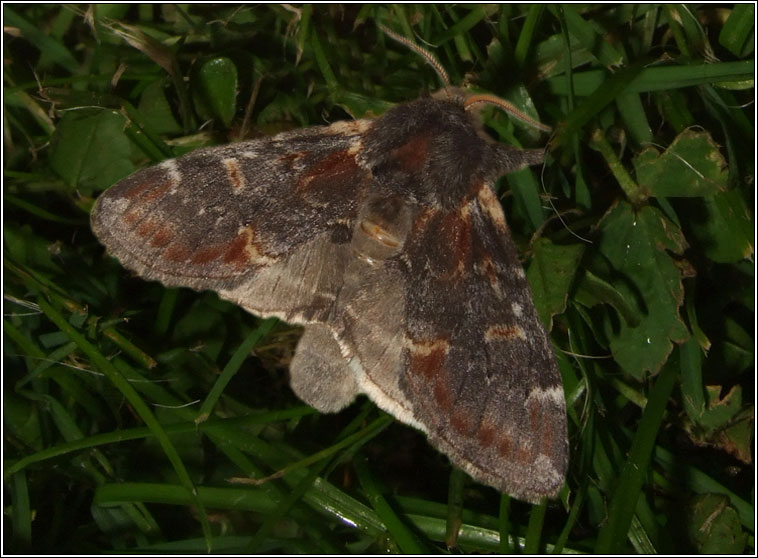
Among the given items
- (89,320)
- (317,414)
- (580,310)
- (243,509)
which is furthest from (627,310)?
(89,320)

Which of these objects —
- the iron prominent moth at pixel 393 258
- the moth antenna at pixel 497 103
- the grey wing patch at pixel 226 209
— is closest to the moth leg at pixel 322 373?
the iron prominent moth at pixel 393 258

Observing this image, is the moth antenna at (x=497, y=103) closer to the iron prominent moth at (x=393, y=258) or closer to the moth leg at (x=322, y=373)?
the iron prominent moth at (x=393, y=258)

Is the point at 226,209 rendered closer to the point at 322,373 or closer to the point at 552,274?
the point at 322,373

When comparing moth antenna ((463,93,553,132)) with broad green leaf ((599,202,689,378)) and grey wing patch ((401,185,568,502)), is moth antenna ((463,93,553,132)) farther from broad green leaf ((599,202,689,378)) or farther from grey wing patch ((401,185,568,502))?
broad green leaf ((599,202,689,378))

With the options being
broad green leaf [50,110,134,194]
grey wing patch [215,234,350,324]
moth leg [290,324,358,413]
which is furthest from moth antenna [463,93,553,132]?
broad green leaf [50,110,134,194]

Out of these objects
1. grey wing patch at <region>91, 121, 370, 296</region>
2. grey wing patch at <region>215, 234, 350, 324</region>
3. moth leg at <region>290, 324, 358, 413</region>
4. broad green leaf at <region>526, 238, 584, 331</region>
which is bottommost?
moth leg at <region>290, 324, 358, 413</region>

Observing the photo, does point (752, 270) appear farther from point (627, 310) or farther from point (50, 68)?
point (50, 68)

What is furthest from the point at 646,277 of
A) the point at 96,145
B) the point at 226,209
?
the point at 96,145
